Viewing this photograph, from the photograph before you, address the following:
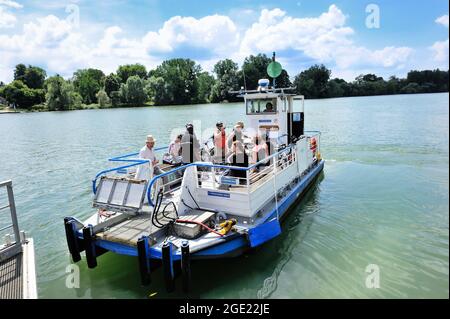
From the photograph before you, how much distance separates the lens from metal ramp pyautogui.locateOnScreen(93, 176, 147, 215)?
650 centimetres

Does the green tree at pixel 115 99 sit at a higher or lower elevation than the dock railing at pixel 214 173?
higher

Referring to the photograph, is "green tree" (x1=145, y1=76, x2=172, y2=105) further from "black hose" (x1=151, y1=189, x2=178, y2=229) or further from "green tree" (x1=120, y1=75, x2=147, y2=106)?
"black hose" (x1=151, y1=189, x2=178, y2=229)

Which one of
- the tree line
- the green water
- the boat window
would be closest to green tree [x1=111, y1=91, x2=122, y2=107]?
the tree line

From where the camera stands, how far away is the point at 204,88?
82.4 metres

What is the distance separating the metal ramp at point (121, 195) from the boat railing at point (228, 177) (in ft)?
0.83

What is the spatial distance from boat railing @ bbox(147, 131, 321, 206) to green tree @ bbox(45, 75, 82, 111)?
244 feet

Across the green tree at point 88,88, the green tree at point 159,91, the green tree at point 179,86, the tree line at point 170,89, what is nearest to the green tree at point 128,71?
the green tree at point 88,88

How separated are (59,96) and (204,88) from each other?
3377 centimetres

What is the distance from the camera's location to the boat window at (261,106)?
11.1 metres

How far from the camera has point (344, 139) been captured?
Result: 23.8 m

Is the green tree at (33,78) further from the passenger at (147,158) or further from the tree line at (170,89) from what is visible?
the passenger at (147,158)
